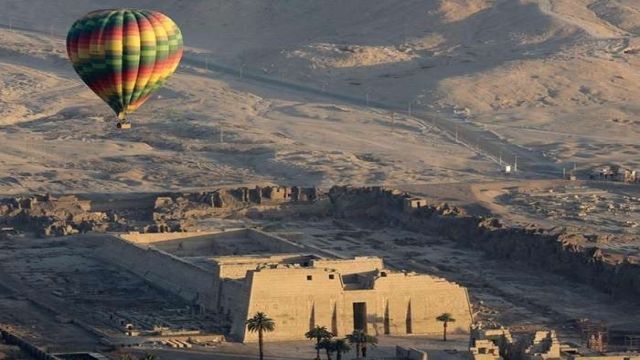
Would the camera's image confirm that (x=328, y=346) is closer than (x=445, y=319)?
Yes

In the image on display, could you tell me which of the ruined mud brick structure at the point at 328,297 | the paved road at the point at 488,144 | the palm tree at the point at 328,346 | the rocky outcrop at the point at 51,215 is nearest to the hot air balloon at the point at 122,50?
the rocky outcrop at the point at 51,215

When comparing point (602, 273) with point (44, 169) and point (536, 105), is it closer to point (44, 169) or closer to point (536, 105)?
point (44, 169)

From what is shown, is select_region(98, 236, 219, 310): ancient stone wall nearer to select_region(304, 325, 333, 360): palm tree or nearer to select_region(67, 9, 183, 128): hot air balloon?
select_region(67, 9, 183, 128): hot air balloon

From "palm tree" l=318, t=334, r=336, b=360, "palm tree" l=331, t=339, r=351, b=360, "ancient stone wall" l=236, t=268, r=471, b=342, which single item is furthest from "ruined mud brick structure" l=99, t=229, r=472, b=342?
"palm tree" l=331, t=339, r=351, b=360

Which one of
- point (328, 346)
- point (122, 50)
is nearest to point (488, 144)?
point (122, 50)

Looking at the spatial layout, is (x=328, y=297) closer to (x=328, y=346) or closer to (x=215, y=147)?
(x=328, y=346)

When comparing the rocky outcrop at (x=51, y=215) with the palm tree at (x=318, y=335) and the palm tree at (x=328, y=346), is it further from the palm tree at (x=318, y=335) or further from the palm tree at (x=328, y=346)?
the palm tree at (x=328, y=346)
